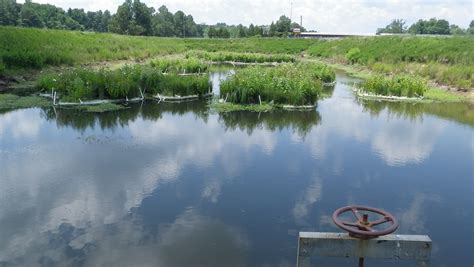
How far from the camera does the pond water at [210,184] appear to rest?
9.05m

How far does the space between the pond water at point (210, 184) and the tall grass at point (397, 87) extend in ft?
21.2

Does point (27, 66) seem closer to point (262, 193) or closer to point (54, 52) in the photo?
point (54, 52)

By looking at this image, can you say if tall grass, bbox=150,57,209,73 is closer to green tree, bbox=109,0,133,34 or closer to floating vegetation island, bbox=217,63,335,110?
floating vegetation island, bbox=217,63,335,110

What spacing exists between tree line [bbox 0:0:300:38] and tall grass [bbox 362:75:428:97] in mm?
66142

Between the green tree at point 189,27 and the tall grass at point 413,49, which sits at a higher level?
the green tree at point 189,27

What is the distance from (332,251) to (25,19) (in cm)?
8970

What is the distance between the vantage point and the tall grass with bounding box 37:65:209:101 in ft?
74.1

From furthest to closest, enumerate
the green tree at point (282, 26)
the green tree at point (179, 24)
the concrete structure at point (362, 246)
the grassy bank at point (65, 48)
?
the green tree at point (179, 24) < the green tree at point (282, 26) < the grassy bank at point (65, 48) < the concrete structure at point (362, 246)

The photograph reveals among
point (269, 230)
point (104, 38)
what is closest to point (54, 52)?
point (104, 38)

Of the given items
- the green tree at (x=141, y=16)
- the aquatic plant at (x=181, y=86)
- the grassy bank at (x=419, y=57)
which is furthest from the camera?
the green tree at (x=141, y=16)

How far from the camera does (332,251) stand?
19.4 feet

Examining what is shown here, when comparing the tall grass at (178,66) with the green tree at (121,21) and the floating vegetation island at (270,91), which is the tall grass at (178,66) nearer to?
the floating vegetation island at (270,91)

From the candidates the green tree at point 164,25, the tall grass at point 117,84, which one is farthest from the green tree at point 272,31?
the tall grass at point 117,84

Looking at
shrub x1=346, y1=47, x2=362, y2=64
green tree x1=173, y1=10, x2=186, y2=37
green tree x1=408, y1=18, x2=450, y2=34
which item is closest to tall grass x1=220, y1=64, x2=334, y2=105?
shrub x1=346, y1=47, x2=362, y2=64
